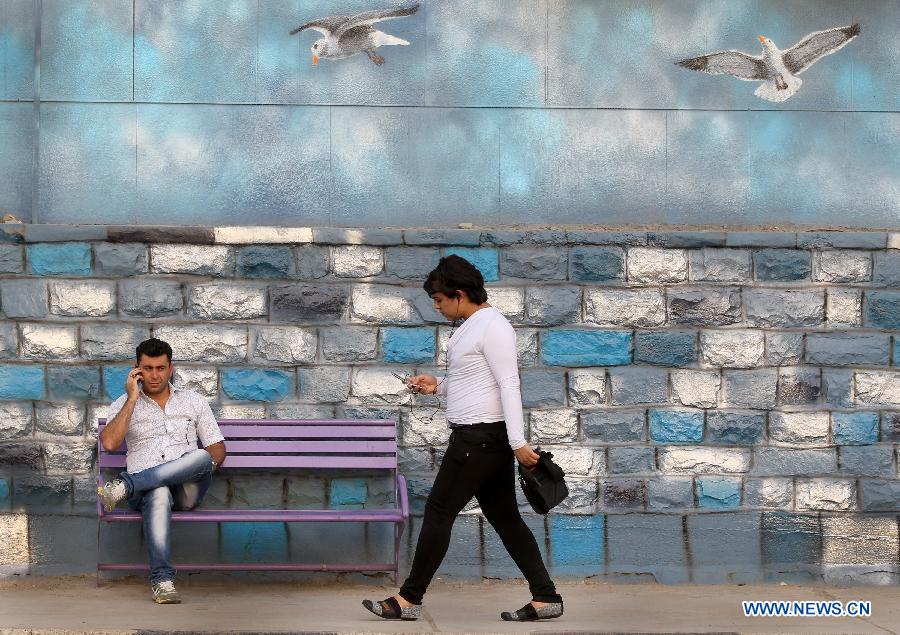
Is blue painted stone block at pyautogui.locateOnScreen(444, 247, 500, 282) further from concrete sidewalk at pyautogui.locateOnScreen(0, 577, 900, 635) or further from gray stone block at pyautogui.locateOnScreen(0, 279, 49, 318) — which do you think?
gray stone block at pyautogui.locateOnScreen(0, 279, 49, 318)

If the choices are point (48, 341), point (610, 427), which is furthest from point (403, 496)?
point (48, 341)

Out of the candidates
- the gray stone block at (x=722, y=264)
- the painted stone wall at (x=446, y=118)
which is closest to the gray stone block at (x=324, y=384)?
the painted stone wall at (x=446, y=118)

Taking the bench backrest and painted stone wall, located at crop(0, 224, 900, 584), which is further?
painted stone wall, located at crop(0, 224, 900, 584)

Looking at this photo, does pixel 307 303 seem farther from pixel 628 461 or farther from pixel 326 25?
pixel 628 461

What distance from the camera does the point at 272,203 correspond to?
788 centimetres

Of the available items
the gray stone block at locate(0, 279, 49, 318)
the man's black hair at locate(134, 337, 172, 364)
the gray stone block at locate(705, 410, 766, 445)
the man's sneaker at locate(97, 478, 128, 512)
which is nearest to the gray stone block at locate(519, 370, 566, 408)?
the gray stone block at locate(705, 410, 766, 445)

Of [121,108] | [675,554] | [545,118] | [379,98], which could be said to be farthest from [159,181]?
[675,554]

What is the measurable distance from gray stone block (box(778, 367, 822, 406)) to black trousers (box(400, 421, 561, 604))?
90.5 inches

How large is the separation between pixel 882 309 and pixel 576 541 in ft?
7.38

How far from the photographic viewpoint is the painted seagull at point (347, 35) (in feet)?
25.9

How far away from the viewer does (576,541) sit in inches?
297

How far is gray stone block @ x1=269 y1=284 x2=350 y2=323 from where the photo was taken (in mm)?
7590

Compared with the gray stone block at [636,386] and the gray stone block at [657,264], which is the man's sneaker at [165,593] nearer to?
the gray stone block at [636,386]

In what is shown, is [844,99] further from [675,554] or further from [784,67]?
[675,554]
